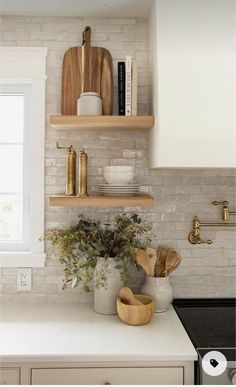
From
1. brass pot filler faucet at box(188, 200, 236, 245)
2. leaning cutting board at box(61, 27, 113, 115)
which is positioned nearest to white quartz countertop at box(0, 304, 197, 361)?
brass pot filler faucet at box(188, 200, 236, 245)

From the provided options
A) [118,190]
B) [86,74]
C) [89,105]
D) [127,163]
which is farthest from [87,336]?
[86,74]

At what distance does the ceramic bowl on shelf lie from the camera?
1.69m

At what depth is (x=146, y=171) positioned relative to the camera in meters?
1.93

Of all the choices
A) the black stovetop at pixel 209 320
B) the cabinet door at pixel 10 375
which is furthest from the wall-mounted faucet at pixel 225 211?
the cabinet door at pixel 10 375

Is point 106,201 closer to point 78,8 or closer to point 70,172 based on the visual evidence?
point 70,172

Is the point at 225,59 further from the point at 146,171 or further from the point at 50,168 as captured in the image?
the point at 50,168

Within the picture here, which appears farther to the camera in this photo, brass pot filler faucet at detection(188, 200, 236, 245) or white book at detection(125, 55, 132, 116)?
brass pot filler faucet at detection(188, 200, 236, 245)

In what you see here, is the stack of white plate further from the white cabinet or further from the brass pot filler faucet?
the brass pot filler faucet

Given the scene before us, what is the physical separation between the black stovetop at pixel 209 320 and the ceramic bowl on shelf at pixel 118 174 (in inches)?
29.0

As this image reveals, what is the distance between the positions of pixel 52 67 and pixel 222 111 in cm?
96

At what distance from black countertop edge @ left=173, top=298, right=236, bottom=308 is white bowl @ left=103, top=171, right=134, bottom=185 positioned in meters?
0.74

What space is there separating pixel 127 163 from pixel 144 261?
0.54 metres

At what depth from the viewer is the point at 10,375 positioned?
1370 mm

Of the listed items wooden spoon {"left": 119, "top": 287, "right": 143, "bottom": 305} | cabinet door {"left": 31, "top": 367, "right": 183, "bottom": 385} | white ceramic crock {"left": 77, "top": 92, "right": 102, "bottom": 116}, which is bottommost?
cabinet door {"left": 31, "top": 367, "right": 183, "bottom": 385}
